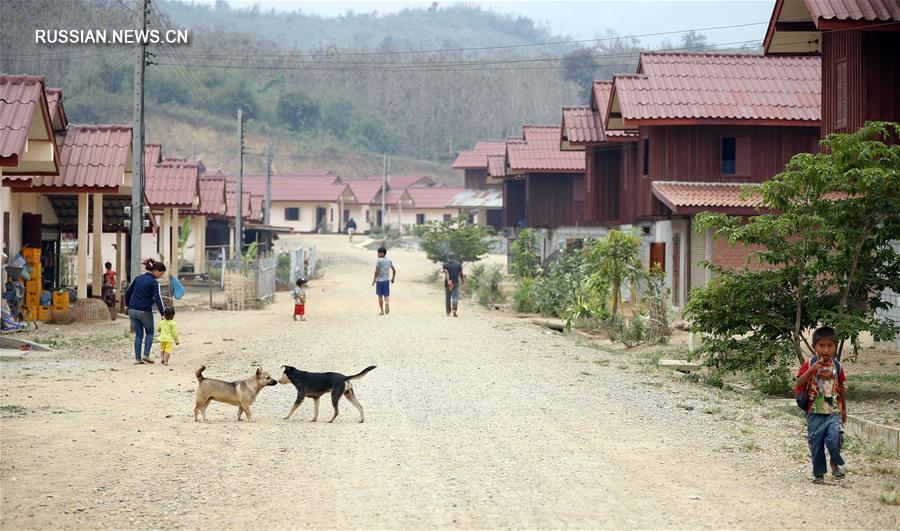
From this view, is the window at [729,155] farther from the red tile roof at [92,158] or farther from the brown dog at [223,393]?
the brown dog at [223,393]

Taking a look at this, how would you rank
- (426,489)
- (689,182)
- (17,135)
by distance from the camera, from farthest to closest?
1. (689,182)
2. (17,135)
3. (426,489)

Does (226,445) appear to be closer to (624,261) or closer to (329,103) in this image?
(624,261)

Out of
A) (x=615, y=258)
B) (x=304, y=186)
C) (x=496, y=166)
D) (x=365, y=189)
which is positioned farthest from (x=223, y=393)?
(x=365, y=189)

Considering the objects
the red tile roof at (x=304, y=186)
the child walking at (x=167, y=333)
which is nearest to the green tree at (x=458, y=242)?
the child walking at (x=167, y=333)

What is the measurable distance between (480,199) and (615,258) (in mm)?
51900

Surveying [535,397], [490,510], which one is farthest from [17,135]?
[490,510]

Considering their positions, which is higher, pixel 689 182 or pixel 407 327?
pixel 689 182

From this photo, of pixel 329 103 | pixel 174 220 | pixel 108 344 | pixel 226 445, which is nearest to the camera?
pixel 226 445

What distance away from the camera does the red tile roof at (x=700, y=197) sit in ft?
93.7

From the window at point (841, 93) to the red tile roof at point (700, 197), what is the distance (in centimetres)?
566

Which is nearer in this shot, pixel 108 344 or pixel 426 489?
pixel 426 489

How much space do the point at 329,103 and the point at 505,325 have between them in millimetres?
100748

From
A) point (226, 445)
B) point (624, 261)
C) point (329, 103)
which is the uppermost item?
point (329, 103)

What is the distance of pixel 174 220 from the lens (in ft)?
130
